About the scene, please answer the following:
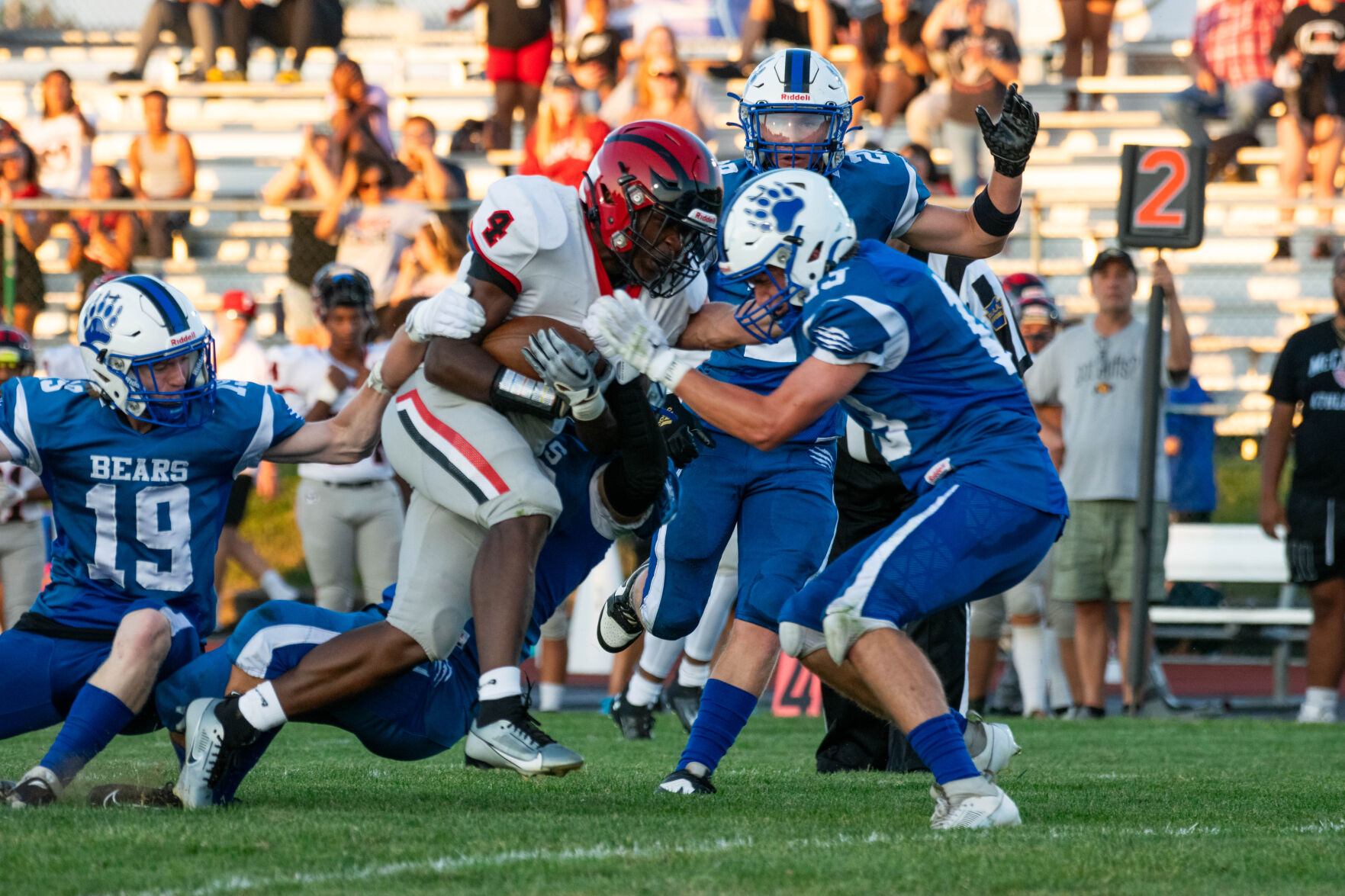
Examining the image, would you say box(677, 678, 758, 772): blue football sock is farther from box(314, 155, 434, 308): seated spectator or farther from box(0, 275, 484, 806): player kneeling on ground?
box(314, 155, 434, 308): seated spectator

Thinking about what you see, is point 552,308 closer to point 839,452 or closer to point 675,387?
point 675,387

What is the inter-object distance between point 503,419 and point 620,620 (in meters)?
1.07

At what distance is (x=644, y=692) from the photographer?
261 inches

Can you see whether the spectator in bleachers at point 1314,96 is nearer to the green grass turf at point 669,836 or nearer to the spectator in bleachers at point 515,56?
the spectator in bleachers at point 515,56

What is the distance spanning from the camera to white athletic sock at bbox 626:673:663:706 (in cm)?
661

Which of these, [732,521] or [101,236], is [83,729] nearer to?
[732,521]

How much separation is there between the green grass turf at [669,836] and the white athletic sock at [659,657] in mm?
995

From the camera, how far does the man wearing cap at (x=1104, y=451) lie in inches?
339

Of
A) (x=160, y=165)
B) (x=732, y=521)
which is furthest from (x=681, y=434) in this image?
(x=160, y=165)

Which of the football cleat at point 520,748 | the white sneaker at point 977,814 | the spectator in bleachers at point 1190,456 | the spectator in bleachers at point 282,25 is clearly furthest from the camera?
the spectator in bleachers at point 282,25

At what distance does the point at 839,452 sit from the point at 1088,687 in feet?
10.8

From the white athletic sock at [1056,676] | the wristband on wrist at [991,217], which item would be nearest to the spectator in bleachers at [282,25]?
the white athletic sock at [1056,676]

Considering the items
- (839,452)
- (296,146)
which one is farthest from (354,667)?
(296,146)

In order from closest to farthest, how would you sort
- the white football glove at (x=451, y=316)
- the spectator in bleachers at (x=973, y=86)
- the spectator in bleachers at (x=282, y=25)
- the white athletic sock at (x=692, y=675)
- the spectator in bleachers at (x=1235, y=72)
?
1. the white football glove at (x=451, y=316)
2. the white athletic sock at (x=692, y=675)
3. the spectator in bleachers at (x=973, y=86)
4. the spectator in bleachers at (x=1235, y=72)
5. the spectator in bleachers at (x=282, y=25)
